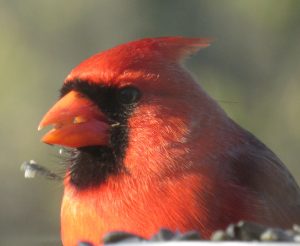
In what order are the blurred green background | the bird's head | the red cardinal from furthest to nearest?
1. the blurred green background
2. the bird's head
3. the red cardinal

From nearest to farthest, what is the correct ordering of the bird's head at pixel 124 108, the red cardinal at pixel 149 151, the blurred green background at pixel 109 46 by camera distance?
the red cardinal at pixel 149 151 < the bird's head at pixel 124 108 < the blurred green background at pixel 109 46

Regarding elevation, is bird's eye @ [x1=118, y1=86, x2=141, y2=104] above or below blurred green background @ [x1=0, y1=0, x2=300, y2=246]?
above

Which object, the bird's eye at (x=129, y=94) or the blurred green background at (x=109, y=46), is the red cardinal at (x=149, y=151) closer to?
the bird's eye at (x=129, y=94)

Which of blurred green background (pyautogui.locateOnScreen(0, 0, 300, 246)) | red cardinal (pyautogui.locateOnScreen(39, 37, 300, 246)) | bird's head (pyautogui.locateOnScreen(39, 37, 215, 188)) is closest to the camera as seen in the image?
red cardinal (pyautogui.locateOnScreen(39, 37, 300, 246))

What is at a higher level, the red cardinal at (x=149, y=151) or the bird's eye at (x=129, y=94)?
the bird's eye at (x=129, y=94)

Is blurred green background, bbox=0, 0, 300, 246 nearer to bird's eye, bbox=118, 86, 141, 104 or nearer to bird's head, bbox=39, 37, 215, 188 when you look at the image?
bird's head, bbox=39, 37, 215, 188

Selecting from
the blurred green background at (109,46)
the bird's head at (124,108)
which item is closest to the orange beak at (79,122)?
the bird's head at (124,108)

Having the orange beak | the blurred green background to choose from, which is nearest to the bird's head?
the orange beak

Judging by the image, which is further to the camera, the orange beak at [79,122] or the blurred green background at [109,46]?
the blurred green background at [109,46]
